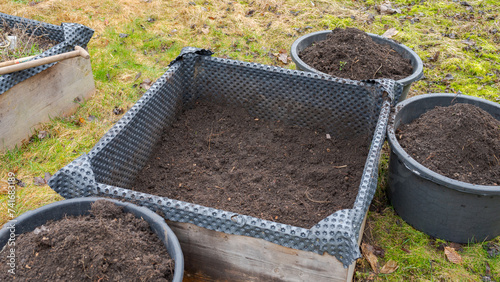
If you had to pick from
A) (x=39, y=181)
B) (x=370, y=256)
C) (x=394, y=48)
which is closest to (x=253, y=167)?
(x=370, y=256)

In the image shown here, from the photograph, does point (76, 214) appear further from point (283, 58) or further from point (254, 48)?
point (254, 48)

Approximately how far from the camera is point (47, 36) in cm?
439

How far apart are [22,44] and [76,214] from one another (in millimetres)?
2759

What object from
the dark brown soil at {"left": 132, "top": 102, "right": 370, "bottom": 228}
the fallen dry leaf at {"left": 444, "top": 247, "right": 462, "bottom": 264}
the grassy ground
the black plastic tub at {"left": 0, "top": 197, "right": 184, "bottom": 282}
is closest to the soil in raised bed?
the grassy ground

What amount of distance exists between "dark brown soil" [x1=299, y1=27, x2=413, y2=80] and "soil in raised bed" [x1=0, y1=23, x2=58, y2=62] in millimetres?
2765

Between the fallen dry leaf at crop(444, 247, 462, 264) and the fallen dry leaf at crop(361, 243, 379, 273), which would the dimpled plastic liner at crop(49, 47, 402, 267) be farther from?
the fallen dry leaf at crop(444, 247, 462, 264)

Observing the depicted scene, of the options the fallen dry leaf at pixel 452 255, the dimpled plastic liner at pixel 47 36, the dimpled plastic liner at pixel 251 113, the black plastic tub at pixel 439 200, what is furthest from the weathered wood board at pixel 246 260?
the dimpled plastic liner at pixel 47 36

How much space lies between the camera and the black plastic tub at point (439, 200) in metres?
2.68

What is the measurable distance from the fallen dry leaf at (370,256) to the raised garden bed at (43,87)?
10.5 ft

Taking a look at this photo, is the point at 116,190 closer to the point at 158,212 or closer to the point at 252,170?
the point at 158,212

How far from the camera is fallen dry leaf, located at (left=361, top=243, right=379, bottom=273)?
2.84 metres

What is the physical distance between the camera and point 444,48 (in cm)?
539

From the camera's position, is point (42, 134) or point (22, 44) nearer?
point (42, 134)

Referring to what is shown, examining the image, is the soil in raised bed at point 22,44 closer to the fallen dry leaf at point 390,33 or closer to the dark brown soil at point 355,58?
the dark brown soil at point 355,58
